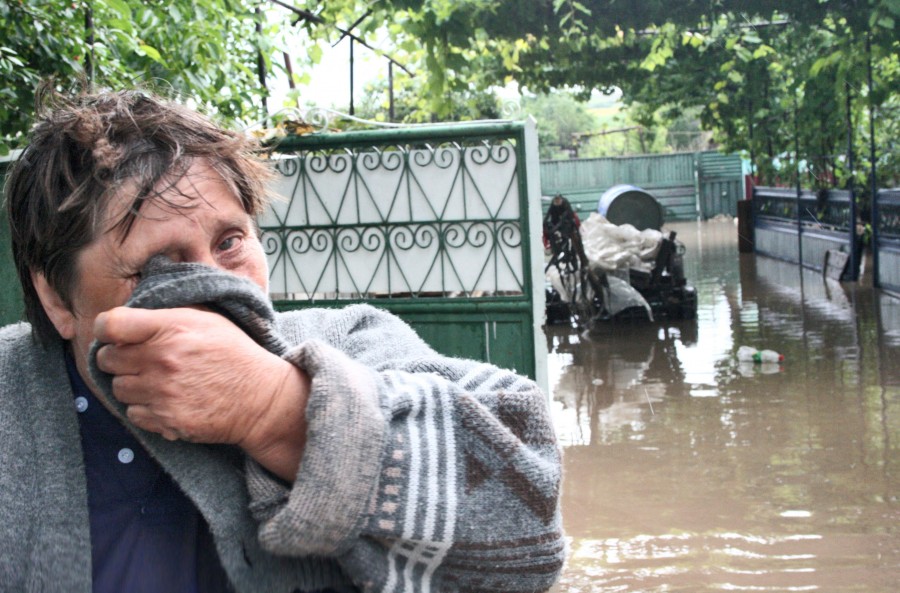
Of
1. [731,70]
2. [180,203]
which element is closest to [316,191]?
[180,203]

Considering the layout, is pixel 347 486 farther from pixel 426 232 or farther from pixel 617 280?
pixel 617 280

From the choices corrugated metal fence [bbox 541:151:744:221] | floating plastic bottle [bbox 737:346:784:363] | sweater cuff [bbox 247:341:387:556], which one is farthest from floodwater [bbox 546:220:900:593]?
corrugated metal fence [bbox 541:151:744:221]

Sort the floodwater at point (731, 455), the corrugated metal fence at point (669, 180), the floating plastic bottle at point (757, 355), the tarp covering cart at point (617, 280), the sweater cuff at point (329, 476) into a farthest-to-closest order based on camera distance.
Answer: the corrugated metal fence at point (669, 180) < the tarp covering cart at point (617, 280) < the floating plastic bottle at point (757, 355) < the floodwater at point (731, 455) < the sweater cuff at point (329, 476)

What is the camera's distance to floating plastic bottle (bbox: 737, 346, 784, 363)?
795 cm

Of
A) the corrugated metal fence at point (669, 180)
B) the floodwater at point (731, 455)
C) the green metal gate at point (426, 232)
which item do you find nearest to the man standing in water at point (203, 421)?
the floodwater at point (731, 455)

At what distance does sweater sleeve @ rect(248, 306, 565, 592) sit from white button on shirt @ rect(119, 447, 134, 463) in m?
0.21

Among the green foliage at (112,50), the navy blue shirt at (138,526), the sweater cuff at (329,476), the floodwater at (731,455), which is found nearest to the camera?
the sweater cuff at (329,476)

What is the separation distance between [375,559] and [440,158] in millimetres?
3300

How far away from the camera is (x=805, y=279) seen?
13.7 m

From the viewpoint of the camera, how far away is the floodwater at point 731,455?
409cm

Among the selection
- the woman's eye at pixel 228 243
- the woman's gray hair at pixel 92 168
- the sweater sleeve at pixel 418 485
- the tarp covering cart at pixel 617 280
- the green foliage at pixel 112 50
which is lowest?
the tarp covering cart at pixel 617 280

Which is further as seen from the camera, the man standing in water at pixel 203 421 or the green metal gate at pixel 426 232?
the green metal gate at pixel 426 232

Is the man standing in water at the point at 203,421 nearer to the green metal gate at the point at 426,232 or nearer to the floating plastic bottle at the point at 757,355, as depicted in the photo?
the green metal gate at the point at 426,232

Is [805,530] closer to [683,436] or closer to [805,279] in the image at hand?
[683,436]
